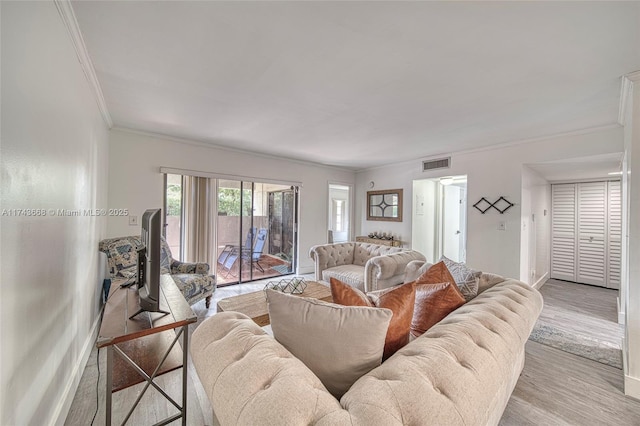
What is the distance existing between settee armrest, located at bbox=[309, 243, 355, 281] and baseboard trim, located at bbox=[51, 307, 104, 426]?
2.58 meters

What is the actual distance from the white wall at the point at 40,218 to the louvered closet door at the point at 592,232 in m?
6.87

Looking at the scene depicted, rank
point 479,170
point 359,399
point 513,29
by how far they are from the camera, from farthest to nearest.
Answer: point 479,170, point 513,29, point 359,399

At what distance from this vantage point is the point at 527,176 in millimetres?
3918

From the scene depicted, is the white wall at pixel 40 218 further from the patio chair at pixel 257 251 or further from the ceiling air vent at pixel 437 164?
the ceiling air vent at pixel 437 164

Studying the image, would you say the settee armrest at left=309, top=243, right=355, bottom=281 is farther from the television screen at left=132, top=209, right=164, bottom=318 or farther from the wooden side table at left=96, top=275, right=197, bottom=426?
the television screen at left=132, top=209, right=164, bottom=318

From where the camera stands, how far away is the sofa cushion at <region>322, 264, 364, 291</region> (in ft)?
10.9

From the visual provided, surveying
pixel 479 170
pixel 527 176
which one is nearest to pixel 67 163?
pixel 479 170

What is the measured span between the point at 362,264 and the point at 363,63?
2913 millimetres

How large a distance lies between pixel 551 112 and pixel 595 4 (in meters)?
1.70

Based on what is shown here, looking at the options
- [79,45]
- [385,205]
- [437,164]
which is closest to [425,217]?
Answer: [385,205]

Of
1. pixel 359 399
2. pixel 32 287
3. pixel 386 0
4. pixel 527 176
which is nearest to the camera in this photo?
pixel 359 399

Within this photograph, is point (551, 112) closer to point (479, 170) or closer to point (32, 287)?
point (479, 170)

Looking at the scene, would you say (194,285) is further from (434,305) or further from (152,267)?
(434,305)

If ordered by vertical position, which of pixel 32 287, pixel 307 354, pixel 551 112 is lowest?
pixel 307 354
